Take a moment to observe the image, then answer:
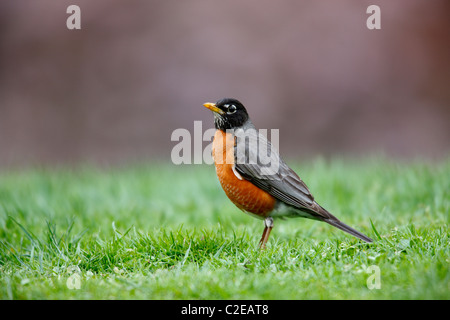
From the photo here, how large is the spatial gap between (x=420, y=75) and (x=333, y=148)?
284 cm

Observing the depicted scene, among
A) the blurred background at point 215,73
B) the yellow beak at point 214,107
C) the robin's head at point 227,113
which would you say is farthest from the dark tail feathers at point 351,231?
the blurred background at point 215,73

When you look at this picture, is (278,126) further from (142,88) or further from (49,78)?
(49,78)

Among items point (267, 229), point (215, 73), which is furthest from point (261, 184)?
point (215, 73)


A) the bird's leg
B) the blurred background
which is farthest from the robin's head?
the blurred background

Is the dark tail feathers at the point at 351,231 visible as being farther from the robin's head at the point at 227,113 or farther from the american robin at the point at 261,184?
the robin's head at the point at 227,113

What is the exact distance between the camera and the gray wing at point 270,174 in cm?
418

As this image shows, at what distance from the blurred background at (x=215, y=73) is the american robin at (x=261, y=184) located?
25.3 ft

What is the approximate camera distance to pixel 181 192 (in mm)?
6926

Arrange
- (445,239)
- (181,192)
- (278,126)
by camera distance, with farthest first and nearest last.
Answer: (278,126) → (181,192) → (445,239)

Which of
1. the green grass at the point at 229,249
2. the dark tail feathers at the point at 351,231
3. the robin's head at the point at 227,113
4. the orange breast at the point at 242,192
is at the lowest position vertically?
the green grass at the point at 229,249

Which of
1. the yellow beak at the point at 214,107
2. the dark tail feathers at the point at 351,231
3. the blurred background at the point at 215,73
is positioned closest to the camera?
the dark tail feathers at the point at 351,231

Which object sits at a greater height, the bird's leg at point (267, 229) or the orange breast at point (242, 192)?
the orange breast at point (242, 192)

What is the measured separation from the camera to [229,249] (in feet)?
12.8
